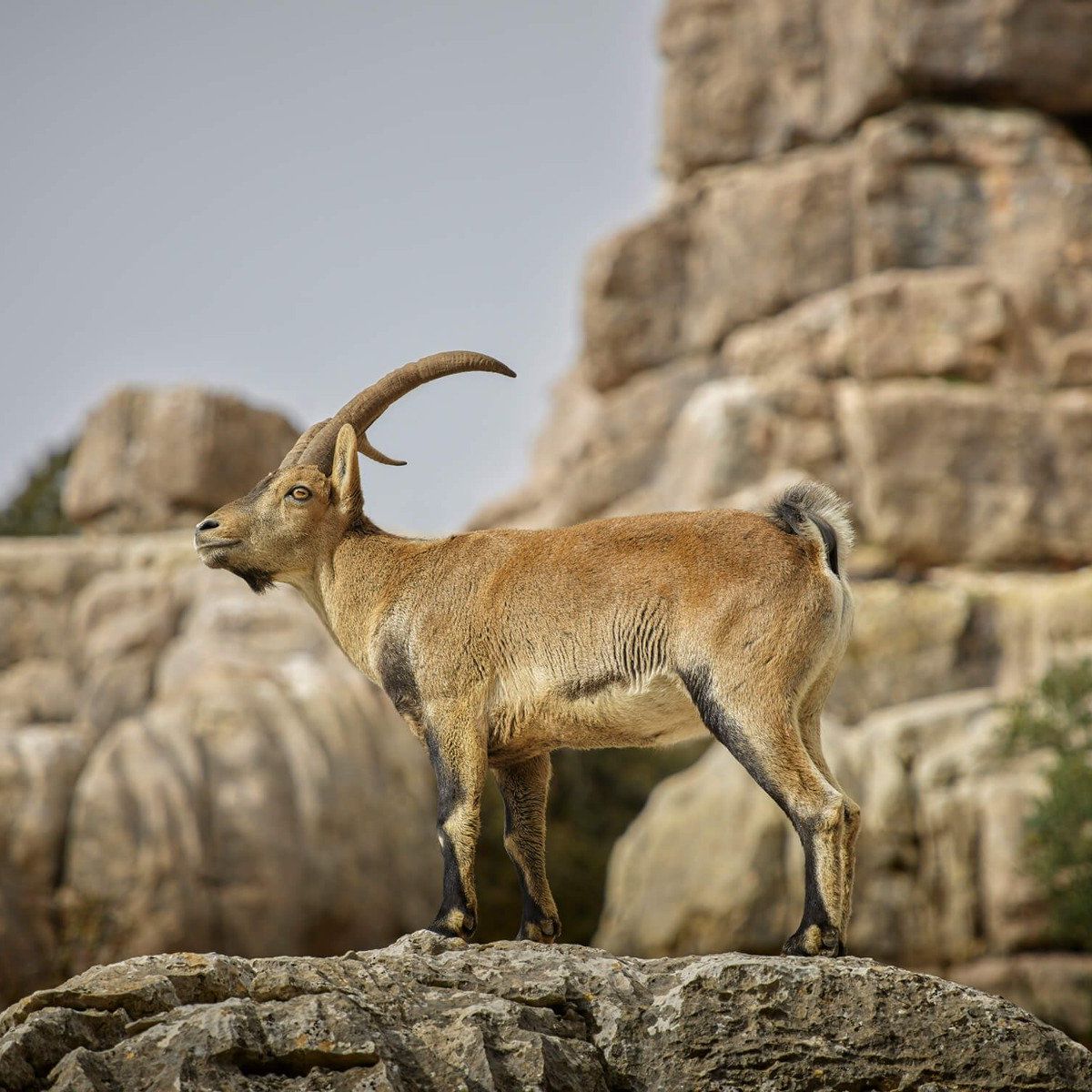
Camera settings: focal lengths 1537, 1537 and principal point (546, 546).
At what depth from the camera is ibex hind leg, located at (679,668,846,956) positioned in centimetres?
770

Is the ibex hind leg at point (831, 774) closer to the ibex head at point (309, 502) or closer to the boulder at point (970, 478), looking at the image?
the ibex head at point (309, 502)

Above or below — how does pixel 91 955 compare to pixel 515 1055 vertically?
below

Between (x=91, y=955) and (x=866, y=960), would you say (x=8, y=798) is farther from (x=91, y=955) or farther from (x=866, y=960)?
(x=866, y=960)

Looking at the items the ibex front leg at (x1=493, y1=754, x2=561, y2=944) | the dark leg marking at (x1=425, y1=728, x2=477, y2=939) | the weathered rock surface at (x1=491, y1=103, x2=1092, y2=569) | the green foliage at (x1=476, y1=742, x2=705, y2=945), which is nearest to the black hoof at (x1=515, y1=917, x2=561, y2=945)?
the ibex front leg at (x1=493, y1=754, x2=561, y2=944)

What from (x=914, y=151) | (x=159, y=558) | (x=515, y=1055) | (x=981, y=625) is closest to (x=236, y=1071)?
(x=515, y=1055)

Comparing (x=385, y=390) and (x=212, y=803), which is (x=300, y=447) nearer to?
(x=385, y=390)

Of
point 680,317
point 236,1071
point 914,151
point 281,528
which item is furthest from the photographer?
point 680,317

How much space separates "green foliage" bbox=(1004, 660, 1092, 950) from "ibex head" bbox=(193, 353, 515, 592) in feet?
55.9

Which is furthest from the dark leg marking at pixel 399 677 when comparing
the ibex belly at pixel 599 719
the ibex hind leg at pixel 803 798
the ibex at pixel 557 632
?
the ibex hind leg at pixel 803 798

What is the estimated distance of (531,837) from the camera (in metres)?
8.91

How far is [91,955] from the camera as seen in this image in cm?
2209

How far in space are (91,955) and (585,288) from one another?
95.7 feet

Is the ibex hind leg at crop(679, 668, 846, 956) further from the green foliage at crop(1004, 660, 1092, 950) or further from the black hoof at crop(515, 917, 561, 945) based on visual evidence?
the green foliage at crop(1004, 660, 1092, 950)

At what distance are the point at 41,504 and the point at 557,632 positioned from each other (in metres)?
36.5
